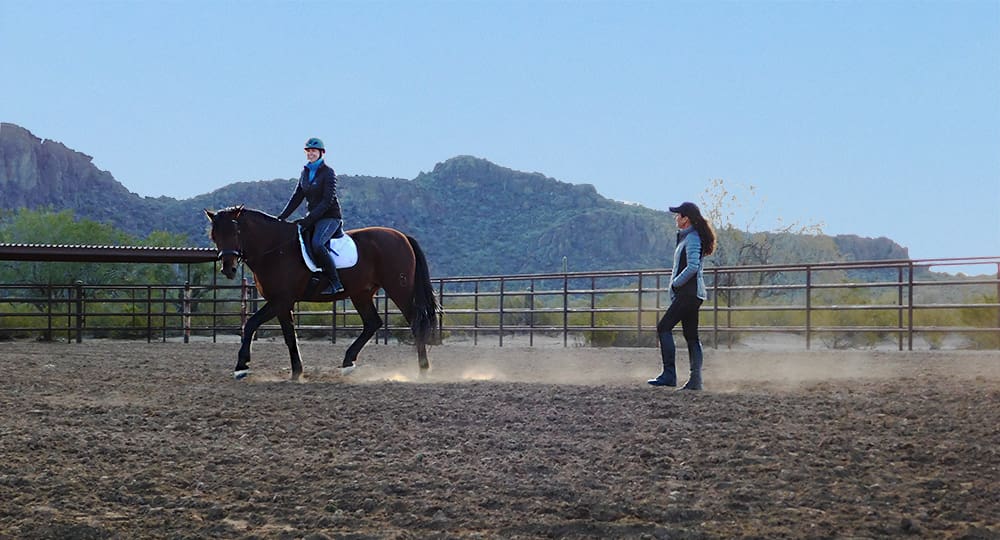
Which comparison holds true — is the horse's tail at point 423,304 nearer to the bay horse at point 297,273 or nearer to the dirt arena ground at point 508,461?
the bay horse at point 297,273

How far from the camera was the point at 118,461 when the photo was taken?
528cm

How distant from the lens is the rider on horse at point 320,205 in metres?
9.85

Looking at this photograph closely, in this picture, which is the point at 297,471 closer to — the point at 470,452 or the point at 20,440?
the point at 470,452

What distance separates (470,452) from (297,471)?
2.95 feet

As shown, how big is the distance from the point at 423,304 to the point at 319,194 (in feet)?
5.43

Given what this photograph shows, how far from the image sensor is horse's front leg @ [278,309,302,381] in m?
9.80

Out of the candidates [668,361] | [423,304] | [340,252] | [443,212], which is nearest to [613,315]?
[423,304]

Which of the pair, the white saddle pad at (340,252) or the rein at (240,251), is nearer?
the rein at (240,251)

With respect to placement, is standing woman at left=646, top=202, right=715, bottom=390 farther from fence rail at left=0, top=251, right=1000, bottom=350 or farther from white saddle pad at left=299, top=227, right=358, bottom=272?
fence rail at left=0, top=251, right=1000, bottom=350

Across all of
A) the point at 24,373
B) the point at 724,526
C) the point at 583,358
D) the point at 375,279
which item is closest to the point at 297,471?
the point at 724,526

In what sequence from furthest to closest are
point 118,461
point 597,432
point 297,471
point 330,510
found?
point 597,432, point 118,461, point 297,471, point 330,510

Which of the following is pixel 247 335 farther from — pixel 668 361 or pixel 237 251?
pixel 668 361

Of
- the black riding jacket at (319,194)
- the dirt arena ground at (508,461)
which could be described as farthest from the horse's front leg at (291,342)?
the dirt arena ground at (508,461)

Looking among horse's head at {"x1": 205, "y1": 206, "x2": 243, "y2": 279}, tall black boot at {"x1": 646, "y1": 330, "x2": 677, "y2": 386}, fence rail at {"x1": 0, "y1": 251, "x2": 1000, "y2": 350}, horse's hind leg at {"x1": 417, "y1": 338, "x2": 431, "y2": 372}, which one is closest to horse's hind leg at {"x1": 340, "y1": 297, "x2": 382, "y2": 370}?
horse's hind leg at {"x1": 417, "y1": 338, "x2": 431, "y2": 372}
